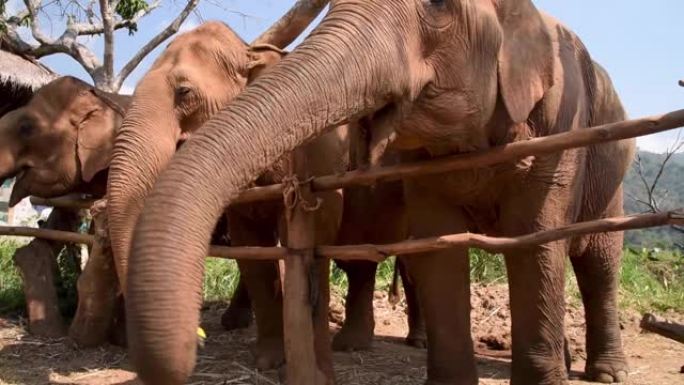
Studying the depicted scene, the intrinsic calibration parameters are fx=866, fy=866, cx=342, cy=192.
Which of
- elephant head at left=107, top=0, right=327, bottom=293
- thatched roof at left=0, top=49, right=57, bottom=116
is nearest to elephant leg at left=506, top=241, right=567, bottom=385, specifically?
elephant head at left=107, top=0, right=327, bottom=293

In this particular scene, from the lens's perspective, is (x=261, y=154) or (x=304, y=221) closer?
(x=261, y=154)

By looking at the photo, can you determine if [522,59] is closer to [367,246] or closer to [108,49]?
[367,246]

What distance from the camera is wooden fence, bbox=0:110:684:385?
9.87 feet

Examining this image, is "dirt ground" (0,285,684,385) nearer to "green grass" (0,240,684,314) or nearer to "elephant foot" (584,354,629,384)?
"elephant foot" (584,354,629,384)

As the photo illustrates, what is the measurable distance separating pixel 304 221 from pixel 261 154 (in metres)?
1.11

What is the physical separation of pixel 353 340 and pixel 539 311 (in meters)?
2.24

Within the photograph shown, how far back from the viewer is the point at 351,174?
11.5 feet

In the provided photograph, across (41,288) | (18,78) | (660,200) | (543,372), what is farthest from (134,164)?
(660,200)

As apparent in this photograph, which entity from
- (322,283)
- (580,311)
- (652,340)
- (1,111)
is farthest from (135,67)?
(322,283)

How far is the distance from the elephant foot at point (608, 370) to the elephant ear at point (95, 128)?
3.34m

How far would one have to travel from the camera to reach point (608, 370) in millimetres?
5129

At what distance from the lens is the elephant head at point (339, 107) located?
227 cm

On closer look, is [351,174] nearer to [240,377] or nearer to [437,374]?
[437,374]

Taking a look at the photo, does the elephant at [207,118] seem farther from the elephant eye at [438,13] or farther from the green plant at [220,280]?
the green plant at [220,280]
